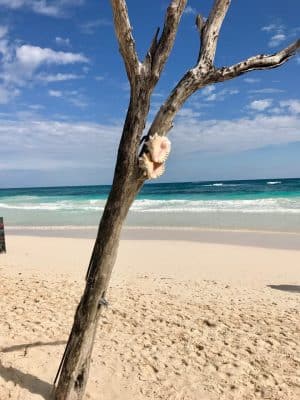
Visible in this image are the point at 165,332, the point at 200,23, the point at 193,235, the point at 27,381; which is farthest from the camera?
the point at 193,235

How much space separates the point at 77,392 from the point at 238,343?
231 cm

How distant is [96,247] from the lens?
10.7 feet

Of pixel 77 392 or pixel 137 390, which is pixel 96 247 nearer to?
pixel 77 392

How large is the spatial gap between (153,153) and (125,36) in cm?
87

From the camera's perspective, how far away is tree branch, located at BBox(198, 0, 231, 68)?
10.1ft

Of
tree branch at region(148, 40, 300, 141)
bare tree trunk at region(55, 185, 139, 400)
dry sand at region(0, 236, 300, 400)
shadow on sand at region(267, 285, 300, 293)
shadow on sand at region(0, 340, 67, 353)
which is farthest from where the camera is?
shadow on sand at region(267, 285, 300, 293)

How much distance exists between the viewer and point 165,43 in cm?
303

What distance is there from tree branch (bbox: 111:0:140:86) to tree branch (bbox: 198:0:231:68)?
48 cm

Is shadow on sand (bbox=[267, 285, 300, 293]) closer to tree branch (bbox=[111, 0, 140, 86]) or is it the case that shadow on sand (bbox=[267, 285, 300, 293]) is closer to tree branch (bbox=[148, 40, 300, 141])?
tree branch (bbox=[148, 40, 300, 141])

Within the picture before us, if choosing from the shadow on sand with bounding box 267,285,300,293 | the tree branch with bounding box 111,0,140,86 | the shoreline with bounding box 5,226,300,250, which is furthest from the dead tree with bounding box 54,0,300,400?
the shoreline with bounding box 5,226,300,250

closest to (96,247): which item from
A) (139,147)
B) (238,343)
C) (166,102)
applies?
(139,147)

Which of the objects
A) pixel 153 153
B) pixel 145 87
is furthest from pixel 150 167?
pixel 145 87

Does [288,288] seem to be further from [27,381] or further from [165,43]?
[165,43]

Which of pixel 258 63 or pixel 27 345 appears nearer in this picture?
pixel 258 63
